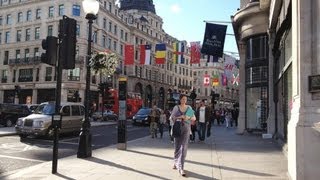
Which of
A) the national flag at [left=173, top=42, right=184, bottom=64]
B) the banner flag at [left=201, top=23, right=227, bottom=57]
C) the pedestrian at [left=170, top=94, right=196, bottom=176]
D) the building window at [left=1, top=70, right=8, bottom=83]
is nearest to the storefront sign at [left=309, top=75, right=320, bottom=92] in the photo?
the pedestrian at [left=170, top=94, right=196, bottom=176]

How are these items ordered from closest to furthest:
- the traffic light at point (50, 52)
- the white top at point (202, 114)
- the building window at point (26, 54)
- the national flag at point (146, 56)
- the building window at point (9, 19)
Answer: the traffic light at point (50, 52)
the white top at point (202, 114)
the national flag at point (146, 56)
the building window at point (26, 54)
the building window at point (9, 19)

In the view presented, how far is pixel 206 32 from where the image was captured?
2584 cm

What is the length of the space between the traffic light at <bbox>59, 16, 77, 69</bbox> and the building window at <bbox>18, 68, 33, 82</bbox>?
61.3 meters

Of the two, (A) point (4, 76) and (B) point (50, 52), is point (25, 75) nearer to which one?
(A) point (4, 76)

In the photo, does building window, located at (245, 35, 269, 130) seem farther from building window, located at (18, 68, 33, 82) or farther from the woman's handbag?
building window, located at (18, 68, 33, 82)

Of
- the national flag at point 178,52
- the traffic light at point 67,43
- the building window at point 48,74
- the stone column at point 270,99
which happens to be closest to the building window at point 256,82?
the stone column at point 270,99

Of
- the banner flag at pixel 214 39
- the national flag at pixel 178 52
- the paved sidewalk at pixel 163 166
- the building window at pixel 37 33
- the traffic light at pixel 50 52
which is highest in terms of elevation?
the building window at pixel 37 33

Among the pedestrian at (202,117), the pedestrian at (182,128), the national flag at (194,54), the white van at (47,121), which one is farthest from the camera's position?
the national flag at (194,54)

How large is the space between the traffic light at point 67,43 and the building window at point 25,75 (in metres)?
61.3

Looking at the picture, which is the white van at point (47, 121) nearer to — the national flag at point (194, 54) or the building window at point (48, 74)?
the national flag at point (194, 54)

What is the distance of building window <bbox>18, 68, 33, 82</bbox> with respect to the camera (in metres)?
69.6

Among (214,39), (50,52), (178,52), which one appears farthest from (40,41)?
(50,52)

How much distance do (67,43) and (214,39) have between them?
53.6 feet

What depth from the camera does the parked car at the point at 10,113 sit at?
105 feet
